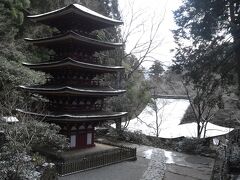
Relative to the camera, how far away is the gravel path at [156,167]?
14284 millimetres

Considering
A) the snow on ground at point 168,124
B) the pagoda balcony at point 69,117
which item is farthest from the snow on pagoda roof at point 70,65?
the snow on ground at point 168,124

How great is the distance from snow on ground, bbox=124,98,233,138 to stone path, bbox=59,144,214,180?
6.78 metres

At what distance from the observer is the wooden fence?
13.8m

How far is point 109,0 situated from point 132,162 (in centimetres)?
2528

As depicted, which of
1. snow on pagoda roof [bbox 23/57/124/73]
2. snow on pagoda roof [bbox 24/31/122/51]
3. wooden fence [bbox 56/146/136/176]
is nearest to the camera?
wooden fence [bbox 56/146/136/176]

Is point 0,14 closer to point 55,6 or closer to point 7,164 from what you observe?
point 55,6

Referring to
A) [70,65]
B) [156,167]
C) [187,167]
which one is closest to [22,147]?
[70,65]

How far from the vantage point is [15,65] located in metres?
23.2

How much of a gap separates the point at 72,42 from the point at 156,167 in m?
8.89

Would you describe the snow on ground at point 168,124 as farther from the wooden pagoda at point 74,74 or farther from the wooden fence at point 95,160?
the wooden pagoda at point 74,74

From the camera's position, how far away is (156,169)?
15.7 meters

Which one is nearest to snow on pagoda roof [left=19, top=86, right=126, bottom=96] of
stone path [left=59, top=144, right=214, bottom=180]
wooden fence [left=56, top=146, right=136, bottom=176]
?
wooden fence [left=56, top=146, right=136, bottom=176]

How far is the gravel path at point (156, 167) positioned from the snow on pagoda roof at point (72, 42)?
7933mm

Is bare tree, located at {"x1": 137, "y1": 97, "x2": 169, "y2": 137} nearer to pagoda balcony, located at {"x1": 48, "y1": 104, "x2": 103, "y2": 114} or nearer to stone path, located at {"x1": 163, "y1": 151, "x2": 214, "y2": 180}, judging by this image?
stone path, located at {"x1": 163, "y1": 151, "x2": 214, "y2": 180}
